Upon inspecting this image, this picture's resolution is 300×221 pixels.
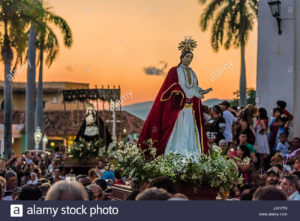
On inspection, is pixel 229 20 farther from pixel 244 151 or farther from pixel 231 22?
pixel 244 151

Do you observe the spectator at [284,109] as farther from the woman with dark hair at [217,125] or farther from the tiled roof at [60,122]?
the tiled roof at [60,122]

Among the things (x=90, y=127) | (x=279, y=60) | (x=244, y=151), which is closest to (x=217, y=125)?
(x=244, y=151)

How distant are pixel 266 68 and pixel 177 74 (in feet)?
23.2

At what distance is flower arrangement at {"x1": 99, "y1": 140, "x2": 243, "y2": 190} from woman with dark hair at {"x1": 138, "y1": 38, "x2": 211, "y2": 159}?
0.69 m

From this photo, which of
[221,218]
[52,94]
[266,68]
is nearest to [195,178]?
[221,218]

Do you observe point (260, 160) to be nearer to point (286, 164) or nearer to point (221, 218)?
point (286, 164)

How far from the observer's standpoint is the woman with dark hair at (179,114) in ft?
33.4

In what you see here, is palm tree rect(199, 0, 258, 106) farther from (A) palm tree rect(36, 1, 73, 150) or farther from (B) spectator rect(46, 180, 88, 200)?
(B) spectator rect(46, 180, 88, 200)

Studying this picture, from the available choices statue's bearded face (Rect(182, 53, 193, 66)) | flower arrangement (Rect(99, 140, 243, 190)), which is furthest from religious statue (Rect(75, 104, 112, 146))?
flower arrangement (Rect(99, 140, 243, 190))

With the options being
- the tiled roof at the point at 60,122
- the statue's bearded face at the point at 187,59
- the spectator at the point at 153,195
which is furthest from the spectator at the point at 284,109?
the tiled roof at the point at 60,122

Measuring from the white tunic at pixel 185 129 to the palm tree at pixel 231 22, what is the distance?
20.5 metres

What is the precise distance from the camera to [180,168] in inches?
348

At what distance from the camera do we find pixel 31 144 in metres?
28.9

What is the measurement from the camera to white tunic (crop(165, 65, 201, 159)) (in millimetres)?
10141
